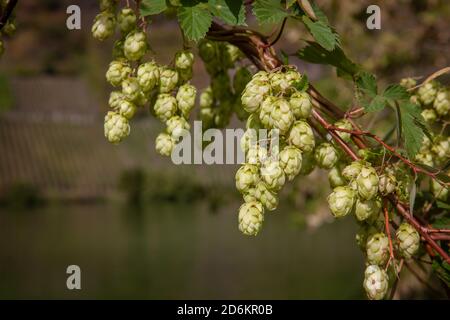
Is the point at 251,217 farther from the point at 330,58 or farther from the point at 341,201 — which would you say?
the point at 330,58

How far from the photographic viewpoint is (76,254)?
3.75 m

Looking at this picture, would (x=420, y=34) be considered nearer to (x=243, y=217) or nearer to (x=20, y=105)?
(x=243, y=217)

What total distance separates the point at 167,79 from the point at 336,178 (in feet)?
0.53

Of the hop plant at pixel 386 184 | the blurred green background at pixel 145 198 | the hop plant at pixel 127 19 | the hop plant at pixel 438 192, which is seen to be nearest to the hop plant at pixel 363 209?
the hop plant at pixel 386 184

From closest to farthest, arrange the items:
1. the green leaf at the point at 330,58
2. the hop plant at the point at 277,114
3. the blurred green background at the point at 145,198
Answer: the hop plant at the point at 277,114
the green leaf at the point at 330,58
the blurred green background at the point at 145,198

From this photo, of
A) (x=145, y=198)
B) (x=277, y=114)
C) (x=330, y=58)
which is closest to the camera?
(x=277, y=114)

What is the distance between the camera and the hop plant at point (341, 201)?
0.44m

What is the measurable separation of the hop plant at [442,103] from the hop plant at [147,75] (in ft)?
0.90

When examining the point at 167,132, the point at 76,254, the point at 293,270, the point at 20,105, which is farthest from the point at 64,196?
the point at 167,132

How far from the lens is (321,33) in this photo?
47 cm

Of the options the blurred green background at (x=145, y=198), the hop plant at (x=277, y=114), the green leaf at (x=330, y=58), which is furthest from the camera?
the blurred green background at (x=145, y=198)

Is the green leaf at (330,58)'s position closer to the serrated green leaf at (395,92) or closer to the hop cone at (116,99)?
the serrated green leaf at (395,92)

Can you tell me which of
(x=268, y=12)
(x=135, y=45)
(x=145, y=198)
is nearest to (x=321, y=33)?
(x=268, y=12)

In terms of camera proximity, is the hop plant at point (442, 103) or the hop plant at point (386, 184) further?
the hop plant at point (442, 103)
